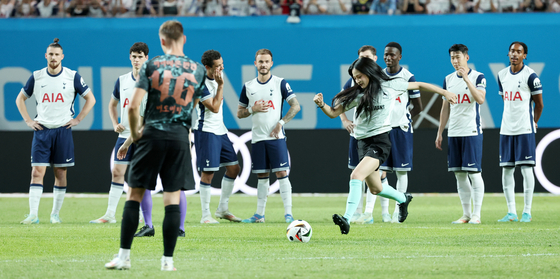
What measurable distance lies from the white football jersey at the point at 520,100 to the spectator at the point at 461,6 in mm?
8871

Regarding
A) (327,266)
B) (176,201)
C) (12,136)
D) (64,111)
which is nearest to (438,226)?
(327,266)

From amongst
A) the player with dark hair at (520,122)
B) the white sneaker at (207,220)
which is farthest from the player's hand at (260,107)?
the player with dark hair at (520,122)

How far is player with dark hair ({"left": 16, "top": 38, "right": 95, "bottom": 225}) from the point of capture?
9812 mm

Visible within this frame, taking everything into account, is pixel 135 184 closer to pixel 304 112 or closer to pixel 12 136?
pixel 12 136

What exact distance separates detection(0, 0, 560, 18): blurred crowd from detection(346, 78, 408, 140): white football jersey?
11.1m

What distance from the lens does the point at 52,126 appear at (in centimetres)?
988

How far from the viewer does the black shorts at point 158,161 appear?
5059mm

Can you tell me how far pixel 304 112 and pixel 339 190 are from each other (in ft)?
11.8

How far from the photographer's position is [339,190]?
15.1 metres

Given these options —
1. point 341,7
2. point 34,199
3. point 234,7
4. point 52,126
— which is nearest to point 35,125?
point 52,126

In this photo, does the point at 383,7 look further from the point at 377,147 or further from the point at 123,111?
the point at 377,147

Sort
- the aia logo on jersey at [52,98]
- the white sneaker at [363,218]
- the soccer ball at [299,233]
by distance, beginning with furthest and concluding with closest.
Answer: the aia logo on jersey at [52,98]
the white sneaker at [363,218]
the soccer ball at [299,233]

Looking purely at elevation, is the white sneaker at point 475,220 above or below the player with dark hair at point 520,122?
below

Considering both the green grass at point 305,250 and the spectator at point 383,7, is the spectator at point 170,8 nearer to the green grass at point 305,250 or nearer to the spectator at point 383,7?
the spectator at point 383,7
